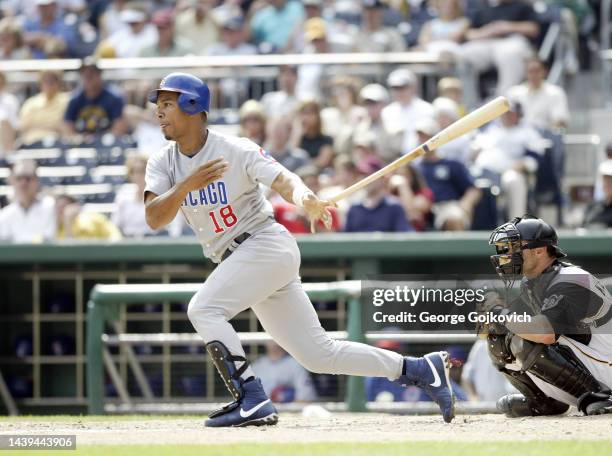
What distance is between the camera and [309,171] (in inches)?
438

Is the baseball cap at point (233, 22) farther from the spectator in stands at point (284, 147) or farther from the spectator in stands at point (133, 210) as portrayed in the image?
the spectator in stands at point (133, 210)

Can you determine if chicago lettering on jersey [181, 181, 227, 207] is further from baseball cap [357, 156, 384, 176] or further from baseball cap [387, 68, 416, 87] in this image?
baseball cap [387, 68, 416, 87]

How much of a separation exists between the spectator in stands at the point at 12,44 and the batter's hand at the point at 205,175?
934 centimetres

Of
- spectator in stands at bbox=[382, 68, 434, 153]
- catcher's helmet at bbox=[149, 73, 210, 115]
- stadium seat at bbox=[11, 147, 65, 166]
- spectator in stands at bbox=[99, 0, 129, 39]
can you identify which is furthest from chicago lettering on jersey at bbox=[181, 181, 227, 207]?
spectator in stands at bbox=[99, 0, 129, 39]

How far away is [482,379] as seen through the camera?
8922mm

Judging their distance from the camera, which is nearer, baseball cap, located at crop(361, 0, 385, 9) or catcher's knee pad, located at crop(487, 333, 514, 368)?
catcher's knee pad, located at crop(487, 333, 514, 368)

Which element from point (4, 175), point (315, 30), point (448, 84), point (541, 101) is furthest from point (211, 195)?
point (315, 30)

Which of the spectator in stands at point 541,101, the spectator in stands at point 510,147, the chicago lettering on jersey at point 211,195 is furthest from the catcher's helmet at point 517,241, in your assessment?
the spectator in stands at point 541,101

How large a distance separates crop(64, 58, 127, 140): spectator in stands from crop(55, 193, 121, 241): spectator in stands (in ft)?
6.10

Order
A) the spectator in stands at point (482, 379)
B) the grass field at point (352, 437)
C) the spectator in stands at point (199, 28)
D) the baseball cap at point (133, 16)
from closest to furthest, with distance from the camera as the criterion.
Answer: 1. the grass field at point (352, 437)
2. the spectator in stands at point (482, 379)
3. the spectator in stands at point (199, 28)
4. the baseball cap at point (133, 16)

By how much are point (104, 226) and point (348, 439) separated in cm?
584

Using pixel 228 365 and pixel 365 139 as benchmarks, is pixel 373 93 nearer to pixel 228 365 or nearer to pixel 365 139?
pixel 365 139

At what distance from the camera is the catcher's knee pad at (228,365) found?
6020 mm

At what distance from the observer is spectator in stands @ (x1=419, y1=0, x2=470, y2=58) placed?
13297 mm
